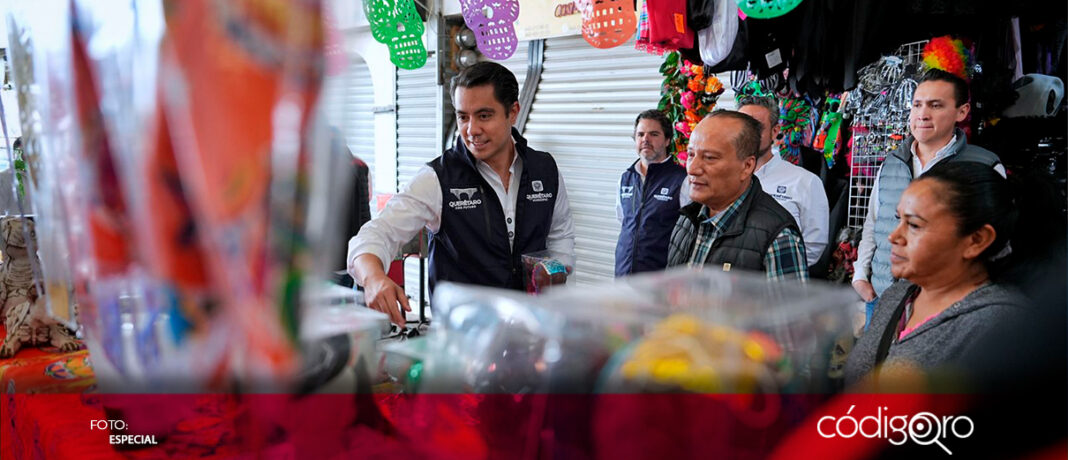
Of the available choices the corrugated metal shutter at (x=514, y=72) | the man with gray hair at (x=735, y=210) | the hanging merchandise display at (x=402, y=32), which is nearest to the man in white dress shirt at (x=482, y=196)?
the man with gray hair at (x=735, y=210)

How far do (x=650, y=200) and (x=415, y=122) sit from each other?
3512mm

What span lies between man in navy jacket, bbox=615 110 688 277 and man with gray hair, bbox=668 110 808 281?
1.42 m

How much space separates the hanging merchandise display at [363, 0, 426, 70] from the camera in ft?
10.5

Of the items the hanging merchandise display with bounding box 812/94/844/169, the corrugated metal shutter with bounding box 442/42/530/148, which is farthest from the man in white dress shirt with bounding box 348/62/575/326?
the corrugated metal shutter with bounding box 442/42/530/148

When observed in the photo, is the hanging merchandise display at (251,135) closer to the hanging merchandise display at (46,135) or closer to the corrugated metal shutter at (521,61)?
the hanging merchandise display at (46,135)

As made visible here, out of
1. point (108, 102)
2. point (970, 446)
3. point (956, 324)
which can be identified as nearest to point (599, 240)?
point (956, 324)

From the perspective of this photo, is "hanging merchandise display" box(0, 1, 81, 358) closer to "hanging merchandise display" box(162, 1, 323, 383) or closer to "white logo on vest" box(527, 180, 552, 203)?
"hanging merchandise display" box(162, 1, 323, 383)

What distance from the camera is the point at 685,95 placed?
412 cm

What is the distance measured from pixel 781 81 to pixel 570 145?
2271 mm

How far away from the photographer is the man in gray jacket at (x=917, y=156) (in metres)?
2.56

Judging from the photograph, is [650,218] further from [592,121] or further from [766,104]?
[592,121]

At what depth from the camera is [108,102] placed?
0.44 m

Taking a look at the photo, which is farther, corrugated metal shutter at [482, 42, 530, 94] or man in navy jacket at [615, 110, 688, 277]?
corrugated metal shutter at [482, 42, 530, 94]

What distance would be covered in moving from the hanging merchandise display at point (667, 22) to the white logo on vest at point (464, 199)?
142 cm
